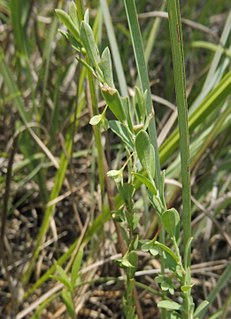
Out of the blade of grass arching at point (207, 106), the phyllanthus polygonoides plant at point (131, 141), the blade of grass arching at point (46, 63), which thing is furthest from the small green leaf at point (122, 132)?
the blade of grass arching at point (46, 63)

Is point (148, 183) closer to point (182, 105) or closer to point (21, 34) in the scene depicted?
point (182, 105)

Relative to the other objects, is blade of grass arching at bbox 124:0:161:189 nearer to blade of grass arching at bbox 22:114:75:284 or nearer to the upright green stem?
the upright green stem

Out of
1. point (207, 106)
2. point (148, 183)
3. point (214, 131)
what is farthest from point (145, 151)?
point (214, 131)

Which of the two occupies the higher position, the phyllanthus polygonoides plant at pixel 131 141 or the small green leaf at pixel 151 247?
the phyllanthus polygonoides plant at pixel 131 141

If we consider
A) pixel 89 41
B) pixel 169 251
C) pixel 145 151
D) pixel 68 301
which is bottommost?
pixel 68 301

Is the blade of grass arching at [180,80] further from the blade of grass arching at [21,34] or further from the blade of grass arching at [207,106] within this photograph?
the blade of grass arching at [21,34]

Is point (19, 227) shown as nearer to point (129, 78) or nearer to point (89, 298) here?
point (89, 298)
